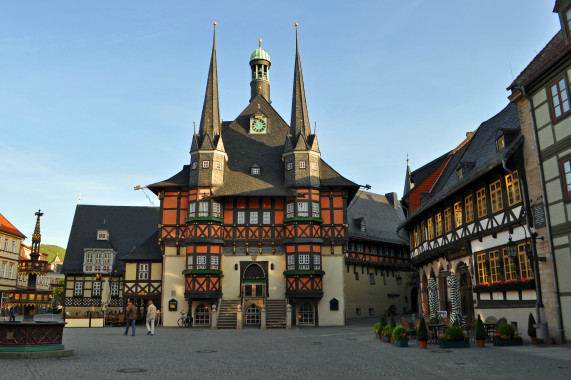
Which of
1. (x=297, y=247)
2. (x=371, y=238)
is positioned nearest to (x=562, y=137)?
(x=297, y=247)

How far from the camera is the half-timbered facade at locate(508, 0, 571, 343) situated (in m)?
18.4

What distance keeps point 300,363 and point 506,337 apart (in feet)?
28.1

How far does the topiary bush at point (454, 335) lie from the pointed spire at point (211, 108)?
27423 mm

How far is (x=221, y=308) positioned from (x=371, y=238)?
22249 millimetres

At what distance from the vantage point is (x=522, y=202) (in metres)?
20.5

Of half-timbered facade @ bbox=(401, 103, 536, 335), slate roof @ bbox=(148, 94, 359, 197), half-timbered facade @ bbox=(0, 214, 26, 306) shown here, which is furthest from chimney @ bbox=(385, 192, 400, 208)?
half-timbered facade @ bbox=(0, 214, 26, 306)

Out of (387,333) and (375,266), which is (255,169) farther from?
(387,333)

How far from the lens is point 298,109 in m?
43.7

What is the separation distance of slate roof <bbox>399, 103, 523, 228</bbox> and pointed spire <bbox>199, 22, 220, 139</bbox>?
58.4ft

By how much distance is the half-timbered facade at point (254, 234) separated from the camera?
3928 centimetres

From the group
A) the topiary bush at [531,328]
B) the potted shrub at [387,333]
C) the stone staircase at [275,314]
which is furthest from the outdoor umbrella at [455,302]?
the stone staircase at [275,314]

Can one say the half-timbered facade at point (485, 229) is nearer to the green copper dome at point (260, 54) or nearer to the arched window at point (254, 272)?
the arched window at point (254, 272)

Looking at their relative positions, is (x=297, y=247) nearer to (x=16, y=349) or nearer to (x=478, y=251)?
(x=478, y=251)

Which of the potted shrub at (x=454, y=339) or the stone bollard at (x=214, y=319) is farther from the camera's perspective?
the stone bollard at (x=214, y=319)
